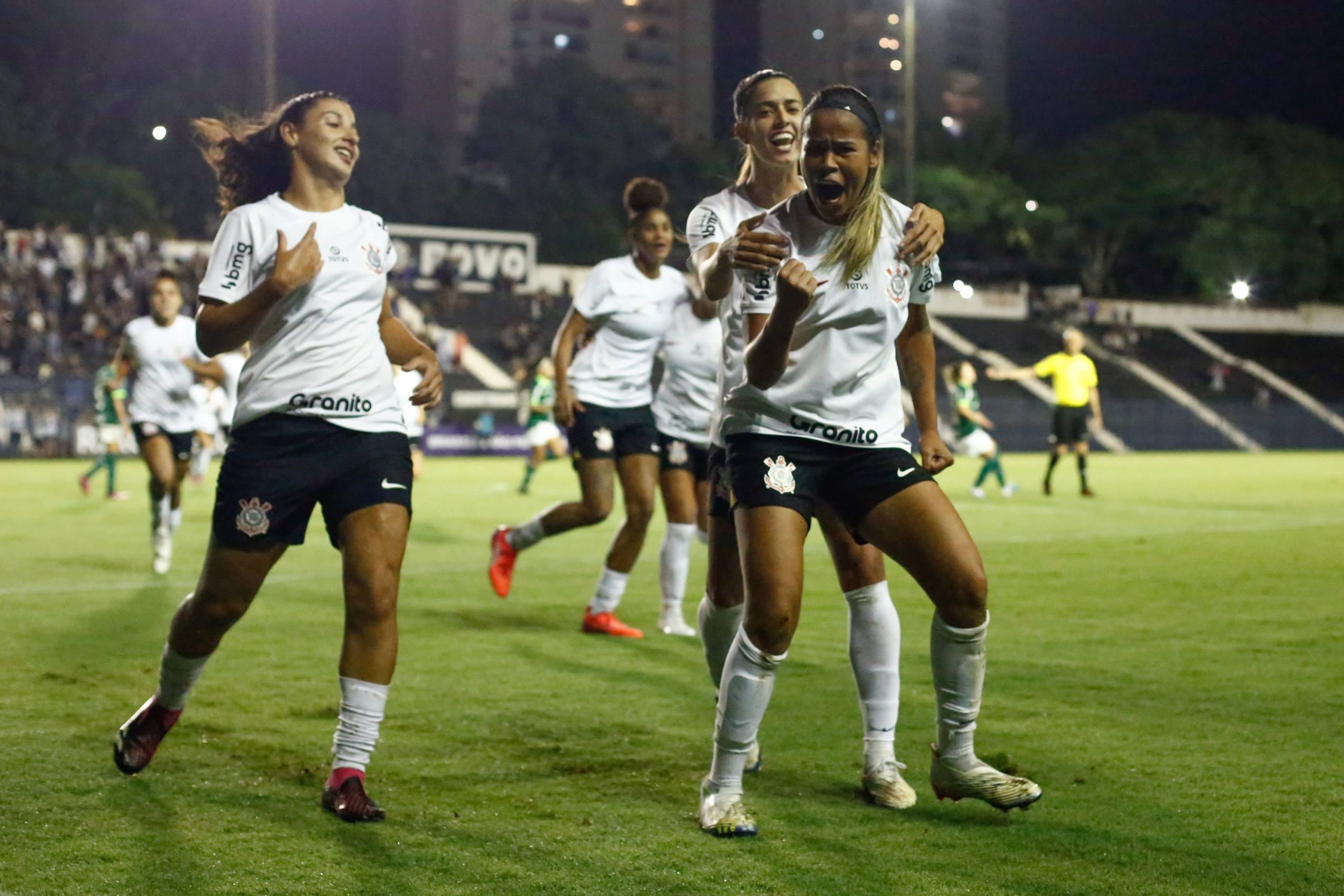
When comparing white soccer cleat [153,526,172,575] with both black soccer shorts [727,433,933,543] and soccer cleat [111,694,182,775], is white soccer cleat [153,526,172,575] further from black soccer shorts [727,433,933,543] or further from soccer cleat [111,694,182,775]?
black soccer shorts [727,433,933,543]

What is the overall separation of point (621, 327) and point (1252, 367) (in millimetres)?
50503

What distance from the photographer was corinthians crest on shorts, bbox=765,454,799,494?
4.84m

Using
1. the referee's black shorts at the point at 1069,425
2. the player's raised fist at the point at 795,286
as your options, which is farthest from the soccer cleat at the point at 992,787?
the referee's black shorts at the point at 1069,425

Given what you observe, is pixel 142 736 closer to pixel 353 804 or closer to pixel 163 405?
pixel 353 804

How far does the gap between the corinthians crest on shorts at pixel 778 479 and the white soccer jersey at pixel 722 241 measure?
0.30m

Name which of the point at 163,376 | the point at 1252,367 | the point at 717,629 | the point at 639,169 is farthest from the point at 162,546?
the point at 639,169

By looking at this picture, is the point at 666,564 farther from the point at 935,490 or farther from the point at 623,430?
the point at 935,490

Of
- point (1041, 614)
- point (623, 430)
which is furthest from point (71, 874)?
point (1041, 614)

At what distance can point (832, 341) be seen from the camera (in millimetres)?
4848

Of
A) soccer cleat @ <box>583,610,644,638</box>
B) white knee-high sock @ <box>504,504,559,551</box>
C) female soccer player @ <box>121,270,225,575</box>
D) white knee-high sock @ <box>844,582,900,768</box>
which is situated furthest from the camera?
female soccer player @ <box>121,270,225,575</box>

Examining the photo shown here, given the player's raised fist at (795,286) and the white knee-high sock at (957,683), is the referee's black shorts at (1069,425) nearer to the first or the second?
the white knee-high sock at (957,683)

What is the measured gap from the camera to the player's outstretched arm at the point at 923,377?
5.18 meters

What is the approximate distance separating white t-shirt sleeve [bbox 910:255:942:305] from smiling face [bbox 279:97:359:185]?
1.83 meters

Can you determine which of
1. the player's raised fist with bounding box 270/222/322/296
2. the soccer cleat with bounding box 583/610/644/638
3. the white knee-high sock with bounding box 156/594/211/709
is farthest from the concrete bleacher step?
the player's raised fist with bounding box 270/222/322/296
